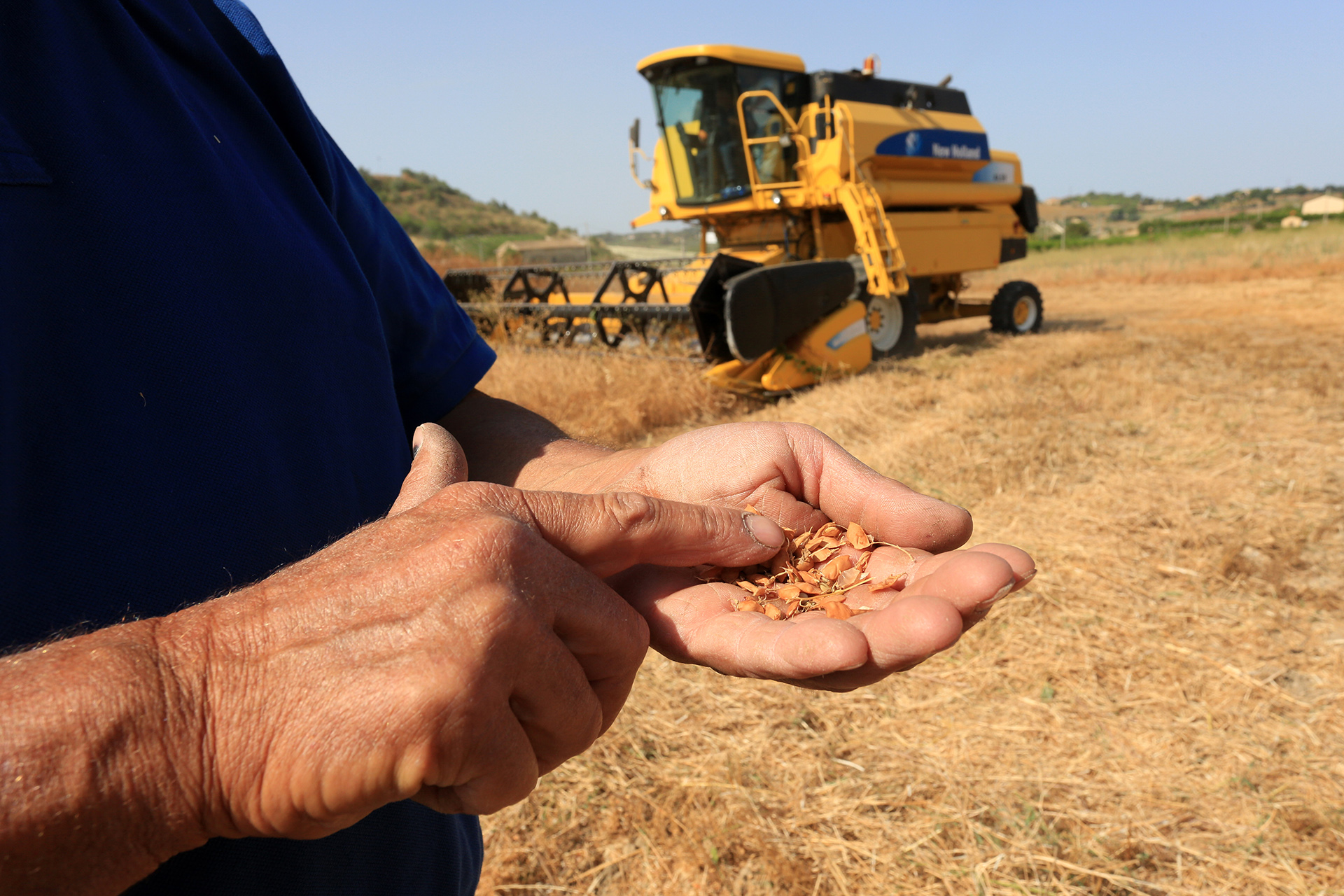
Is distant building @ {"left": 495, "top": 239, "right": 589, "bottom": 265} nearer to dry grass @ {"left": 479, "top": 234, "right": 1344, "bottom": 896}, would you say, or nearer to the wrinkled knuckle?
dry grass @ {"left": 479, "top": 234, "right": 1344, "bottom": 896}

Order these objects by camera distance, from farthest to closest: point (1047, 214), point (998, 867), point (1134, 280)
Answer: point (1047, 214) → point (1134, 280) → point (998, 867)

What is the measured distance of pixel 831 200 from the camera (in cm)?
953

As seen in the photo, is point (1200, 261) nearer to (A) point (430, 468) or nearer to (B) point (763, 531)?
(B) point (763, 531)

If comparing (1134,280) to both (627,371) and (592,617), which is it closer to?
(627,371)

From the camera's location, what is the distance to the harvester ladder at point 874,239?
9281mm

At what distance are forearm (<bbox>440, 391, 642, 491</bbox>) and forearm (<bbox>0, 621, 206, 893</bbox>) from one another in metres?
0.72

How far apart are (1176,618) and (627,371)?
5.20m

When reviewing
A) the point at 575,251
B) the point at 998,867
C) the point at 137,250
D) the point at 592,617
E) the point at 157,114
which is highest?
the point at 575,251

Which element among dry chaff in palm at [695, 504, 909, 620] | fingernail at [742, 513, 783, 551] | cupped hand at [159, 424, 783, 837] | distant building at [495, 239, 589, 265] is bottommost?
dry chaff in palm at [695, 504, 909, 620]

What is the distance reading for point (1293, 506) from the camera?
15.1 feet

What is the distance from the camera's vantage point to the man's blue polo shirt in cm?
86

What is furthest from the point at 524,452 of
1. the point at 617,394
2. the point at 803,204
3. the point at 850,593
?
the point at 803,204

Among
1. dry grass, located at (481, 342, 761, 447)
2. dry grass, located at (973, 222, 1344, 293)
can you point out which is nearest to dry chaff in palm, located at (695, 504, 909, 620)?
dry grass, located at (481, 342, 761, 447)

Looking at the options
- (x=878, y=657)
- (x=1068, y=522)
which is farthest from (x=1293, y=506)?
(x=878, y=657)
